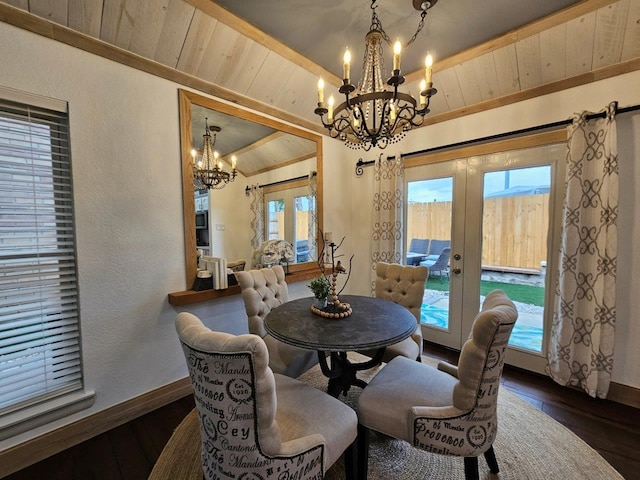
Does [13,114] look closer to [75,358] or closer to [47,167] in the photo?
[47,167]

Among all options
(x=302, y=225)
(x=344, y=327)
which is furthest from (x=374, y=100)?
(x=302, y=225)

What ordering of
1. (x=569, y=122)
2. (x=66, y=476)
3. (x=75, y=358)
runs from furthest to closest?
1. (x=569, y=122)
2. (x=75, y=358)
3. (x=66, y=476)

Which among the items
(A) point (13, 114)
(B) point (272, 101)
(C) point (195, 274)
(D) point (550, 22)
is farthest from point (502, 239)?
(A) point (13, 114)

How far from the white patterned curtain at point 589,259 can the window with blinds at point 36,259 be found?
3.72 m

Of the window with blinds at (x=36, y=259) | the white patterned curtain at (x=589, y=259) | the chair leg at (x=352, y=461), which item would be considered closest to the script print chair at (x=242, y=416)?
the chair leg at (x=352, y=461)

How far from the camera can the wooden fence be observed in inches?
100

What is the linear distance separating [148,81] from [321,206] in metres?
2.10

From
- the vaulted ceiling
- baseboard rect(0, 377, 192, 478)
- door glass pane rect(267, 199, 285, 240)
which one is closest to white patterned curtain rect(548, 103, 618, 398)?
the vaulted ceiling

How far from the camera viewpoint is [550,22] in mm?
2016

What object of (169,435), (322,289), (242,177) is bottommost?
(169,435)

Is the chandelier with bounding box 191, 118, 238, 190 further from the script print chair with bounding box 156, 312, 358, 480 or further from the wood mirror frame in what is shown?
the script print chair with bounding box 156, 312, 358, 480

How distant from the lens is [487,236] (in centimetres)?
280

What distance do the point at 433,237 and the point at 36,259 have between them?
136 inches

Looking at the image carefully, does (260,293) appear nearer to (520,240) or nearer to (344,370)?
(344,370)
